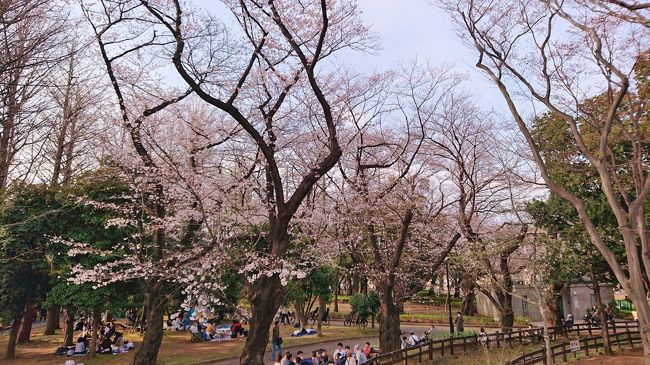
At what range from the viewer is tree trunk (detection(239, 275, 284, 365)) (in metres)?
7.96

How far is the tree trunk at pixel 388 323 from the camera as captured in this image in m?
14.0

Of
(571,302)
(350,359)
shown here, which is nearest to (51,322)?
(350,359)

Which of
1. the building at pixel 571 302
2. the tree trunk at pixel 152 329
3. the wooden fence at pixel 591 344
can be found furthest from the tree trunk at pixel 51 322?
the building at pixel 571 302

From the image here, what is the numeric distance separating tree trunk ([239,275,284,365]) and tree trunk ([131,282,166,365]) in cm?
481

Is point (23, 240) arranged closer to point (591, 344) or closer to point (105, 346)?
point (105, 346)

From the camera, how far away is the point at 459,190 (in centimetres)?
1686

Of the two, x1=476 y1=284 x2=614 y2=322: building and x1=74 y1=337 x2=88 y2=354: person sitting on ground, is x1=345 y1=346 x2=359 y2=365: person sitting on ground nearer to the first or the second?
x1=74 y1=337 x2=88 y2=354: person sitting on ground

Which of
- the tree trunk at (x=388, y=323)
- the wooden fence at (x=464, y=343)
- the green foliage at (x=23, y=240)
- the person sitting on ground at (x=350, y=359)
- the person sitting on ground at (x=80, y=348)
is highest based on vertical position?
the green foliage at (x=23, y=240)

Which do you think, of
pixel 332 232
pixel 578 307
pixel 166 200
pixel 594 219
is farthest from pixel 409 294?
pixel 578 307

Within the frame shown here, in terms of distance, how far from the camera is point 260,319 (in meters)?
7.95

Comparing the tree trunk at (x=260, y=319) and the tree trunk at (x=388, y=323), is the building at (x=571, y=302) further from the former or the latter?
the tree trunk at (x=260, y=319)

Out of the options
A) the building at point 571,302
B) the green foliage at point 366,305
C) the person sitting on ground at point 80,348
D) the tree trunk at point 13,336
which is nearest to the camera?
the person sitting on ground at point 80,348

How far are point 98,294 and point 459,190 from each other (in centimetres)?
1452

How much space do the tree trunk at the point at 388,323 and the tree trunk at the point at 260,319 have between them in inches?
267
